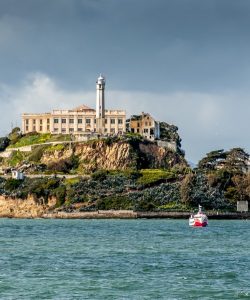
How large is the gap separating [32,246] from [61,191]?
294 ft

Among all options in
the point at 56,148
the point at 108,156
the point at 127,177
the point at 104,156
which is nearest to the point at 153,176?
the point at 127,177

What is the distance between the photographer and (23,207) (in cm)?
17375

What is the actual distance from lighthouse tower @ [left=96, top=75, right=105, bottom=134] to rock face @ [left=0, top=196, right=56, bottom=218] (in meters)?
Answer: 27.1

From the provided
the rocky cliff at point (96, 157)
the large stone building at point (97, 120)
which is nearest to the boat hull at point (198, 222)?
the rocky cliff at point (96, 157)

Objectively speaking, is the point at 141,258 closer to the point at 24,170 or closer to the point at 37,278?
the point at 37,278

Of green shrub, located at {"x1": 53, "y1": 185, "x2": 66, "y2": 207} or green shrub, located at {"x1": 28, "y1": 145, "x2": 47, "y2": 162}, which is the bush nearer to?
green shrub, located at {"x1": 28, "y1": 145, "x2": 47, "y2": 162}

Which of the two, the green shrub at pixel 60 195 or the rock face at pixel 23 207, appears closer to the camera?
the green shrub at pixel 60 195

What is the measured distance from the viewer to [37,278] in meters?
53.7

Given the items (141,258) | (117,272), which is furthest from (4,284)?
(141,258)

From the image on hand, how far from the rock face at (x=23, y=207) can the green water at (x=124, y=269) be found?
269 ft

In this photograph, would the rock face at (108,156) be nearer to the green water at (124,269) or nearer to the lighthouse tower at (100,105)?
the lighthouse tower at (100,105)

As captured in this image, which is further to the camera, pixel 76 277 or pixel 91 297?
pixel 76 277

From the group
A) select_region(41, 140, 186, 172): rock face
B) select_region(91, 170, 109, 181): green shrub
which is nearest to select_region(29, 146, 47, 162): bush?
select_region(41, 140, 186, 172): rock face

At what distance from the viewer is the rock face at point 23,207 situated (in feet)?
561
